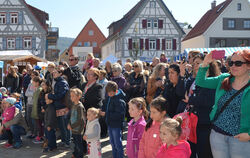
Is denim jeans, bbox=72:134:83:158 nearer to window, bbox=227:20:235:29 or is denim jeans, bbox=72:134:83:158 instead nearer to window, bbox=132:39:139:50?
window, bbox=132:39:139:50

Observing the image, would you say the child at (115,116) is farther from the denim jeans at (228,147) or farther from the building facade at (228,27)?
the building facade at (228,27)

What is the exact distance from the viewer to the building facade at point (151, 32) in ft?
116

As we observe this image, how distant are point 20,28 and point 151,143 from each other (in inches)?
1208

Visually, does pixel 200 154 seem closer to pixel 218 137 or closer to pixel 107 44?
pixel 218 137

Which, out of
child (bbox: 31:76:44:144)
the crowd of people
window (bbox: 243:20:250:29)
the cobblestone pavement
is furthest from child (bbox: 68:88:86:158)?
window (bbox: 243:20:250:29)

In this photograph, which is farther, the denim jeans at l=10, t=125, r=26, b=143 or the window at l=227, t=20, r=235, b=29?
the window at l=227, t=20, r=235, b=29

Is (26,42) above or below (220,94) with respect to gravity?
above

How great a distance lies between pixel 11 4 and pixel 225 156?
1262 inches

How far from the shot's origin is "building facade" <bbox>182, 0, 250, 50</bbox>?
3516 centimetres

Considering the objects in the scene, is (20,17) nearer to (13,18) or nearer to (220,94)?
(13,18)

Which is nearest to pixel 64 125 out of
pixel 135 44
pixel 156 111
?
pixel 156 111

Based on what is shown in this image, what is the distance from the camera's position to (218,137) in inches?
123

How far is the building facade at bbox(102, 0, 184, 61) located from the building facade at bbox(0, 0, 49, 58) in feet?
32.0

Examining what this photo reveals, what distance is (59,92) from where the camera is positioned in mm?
6641
